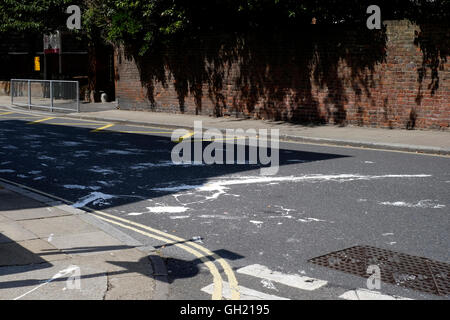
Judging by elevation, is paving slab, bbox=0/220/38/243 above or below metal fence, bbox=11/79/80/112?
below

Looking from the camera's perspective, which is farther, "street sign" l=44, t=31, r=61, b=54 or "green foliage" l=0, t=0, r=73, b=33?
"street sign" l=44, t=31, r=61, b=54

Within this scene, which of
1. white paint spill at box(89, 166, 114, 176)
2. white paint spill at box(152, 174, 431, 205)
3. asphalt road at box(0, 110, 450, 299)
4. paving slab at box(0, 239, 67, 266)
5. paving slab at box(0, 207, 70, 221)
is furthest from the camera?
white paint spill at box(89, 166, 114, 176)

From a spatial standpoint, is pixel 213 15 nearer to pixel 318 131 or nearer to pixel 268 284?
pixel 318 131

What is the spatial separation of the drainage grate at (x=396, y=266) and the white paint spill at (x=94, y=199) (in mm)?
3958

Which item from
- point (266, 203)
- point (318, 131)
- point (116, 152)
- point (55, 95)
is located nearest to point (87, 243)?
point (266, 203)

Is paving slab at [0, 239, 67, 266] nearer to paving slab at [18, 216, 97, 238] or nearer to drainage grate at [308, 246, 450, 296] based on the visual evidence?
paving slab at [18, 216, 97, 238]

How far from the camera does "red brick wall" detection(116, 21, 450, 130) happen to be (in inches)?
681

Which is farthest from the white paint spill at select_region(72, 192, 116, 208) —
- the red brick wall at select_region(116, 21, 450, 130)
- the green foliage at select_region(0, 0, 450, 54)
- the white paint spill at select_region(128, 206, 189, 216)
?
the green foliage at select_region(0, 0, 450, 54)

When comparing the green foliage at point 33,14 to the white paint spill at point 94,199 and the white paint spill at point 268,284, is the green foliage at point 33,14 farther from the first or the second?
the white paint spill at point 268,284

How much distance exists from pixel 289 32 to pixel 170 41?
5925 mm

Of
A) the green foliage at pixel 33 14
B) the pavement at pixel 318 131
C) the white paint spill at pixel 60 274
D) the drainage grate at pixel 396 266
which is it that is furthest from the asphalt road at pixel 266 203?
the green foliage at pixel 33 14

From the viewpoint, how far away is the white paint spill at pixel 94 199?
349 inches

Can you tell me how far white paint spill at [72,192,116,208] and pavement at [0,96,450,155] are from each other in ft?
26.2

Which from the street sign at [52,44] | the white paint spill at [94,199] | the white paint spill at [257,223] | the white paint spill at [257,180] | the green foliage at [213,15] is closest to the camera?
the white paint spill at [257,223]
